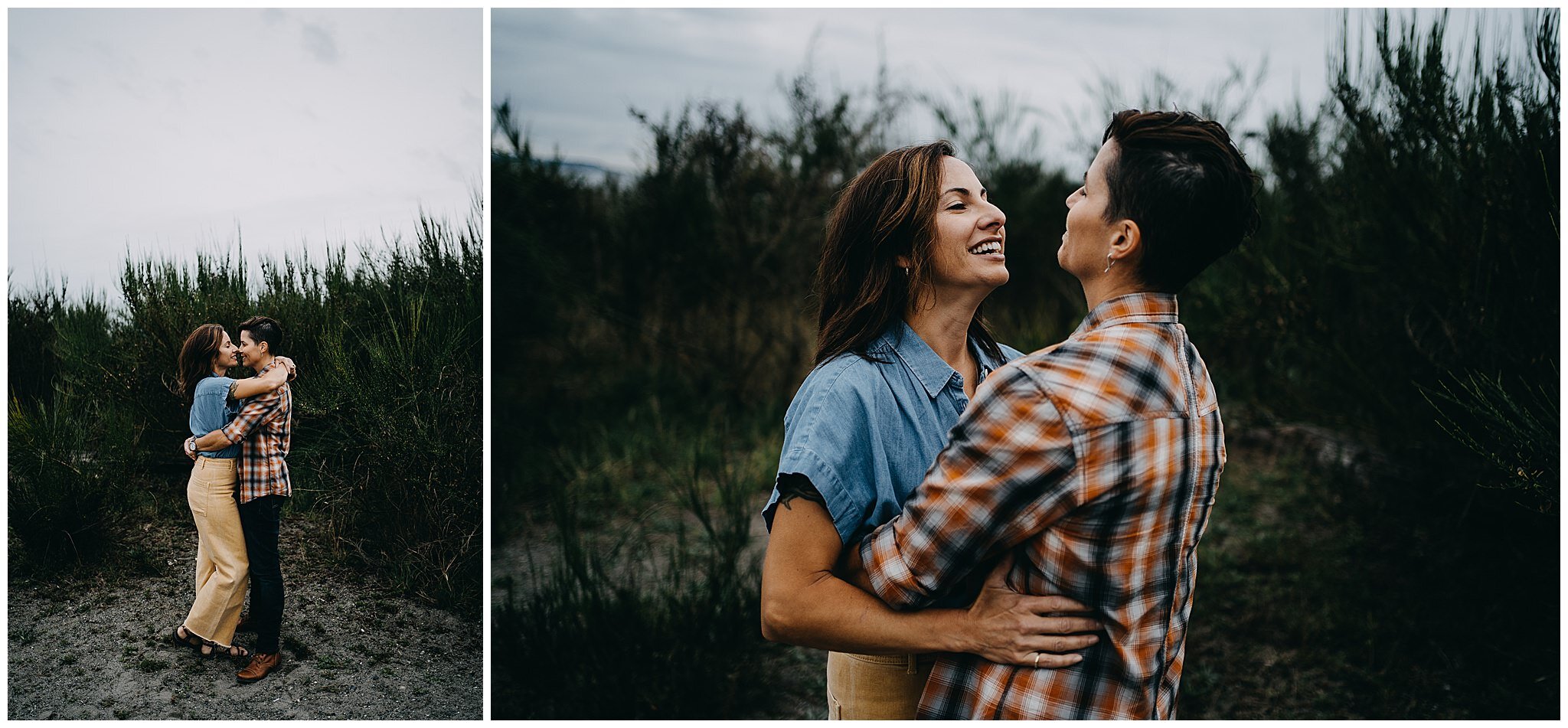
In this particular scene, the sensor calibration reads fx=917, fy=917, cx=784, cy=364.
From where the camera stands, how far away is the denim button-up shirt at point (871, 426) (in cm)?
→ 134

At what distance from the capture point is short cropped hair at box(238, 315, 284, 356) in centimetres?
203

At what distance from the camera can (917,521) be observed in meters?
1.24

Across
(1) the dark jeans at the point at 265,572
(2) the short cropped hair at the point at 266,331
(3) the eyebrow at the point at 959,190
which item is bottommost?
(1) the dark jeans at the point at 265,572

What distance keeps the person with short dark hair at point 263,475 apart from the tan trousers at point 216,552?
0.02 m

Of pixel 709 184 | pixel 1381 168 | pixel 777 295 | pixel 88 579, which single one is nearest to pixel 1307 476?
pixel 1381 168

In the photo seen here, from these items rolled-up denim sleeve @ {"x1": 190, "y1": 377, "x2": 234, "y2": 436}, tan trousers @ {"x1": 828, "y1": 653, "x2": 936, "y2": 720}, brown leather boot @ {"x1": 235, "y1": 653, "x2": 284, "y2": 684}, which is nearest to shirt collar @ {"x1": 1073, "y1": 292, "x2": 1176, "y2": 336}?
tan trousers @ {"x1": 828, "y1": 653, "x2": 936, "y2": 720}

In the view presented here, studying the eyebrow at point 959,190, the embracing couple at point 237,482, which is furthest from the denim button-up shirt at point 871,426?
the embracing couple at point 237,482

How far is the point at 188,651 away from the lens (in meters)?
2.04

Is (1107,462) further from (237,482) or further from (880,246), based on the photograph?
(237,482)

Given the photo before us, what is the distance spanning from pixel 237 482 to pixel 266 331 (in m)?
0.34

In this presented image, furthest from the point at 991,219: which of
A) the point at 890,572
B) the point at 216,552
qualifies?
the point at 216,552

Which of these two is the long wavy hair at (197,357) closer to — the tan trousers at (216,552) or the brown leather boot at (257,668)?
the tan trousers at (216,552)

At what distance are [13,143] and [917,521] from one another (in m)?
2.30

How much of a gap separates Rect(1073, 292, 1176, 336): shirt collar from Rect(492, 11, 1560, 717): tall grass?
2.60ft
